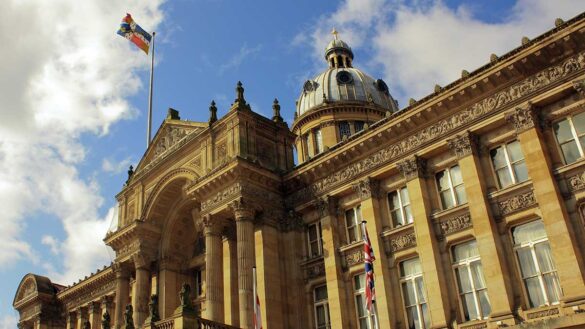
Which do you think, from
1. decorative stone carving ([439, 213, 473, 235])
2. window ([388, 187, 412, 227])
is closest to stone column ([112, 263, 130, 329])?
window ([388, 187, 412, 227])

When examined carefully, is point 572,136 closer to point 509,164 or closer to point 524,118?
point 524,118

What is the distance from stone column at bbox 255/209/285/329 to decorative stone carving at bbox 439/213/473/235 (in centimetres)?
789

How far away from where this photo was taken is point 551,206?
1933cm

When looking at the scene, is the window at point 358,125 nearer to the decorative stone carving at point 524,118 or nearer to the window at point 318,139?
the window at point 318,139

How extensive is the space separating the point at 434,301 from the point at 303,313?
22.0 feet

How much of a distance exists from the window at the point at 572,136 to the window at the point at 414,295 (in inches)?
271

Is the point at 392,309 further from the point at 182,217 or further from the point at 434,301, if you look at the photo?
the point at 182,217

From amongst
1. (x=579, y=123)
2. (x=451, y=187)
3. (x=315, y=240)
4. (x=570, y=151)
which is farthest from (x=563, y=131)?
(x=315, y=240)

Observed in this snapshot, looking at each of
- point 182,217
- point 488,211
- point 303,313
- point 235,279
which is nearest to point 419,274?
point 488,211

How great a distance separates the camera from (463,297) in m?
21.4

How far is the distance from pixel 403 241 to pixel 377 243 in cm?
109

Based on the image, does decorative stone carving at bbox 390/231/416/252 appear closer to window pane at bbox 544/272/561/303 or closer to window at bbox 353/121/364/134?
A: window pane at bbox 544/272/561/303

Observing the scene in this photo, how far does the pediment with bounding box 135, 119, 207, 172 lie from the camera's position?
1257 inches

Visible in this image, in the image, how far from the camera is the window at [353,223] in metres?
25.8
